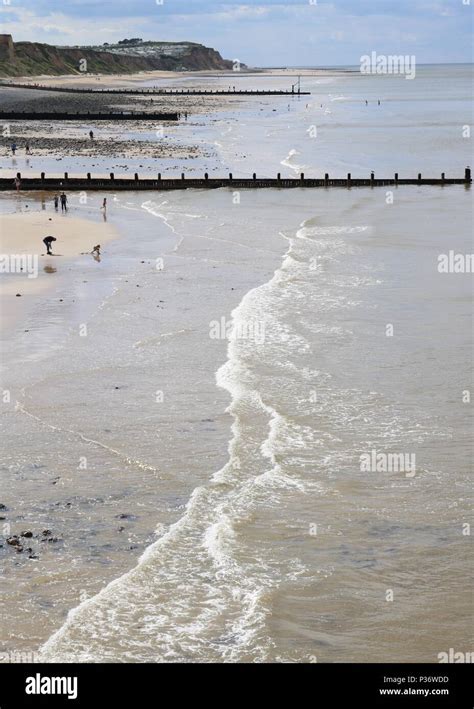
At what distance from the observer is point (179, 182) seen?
58844 mm

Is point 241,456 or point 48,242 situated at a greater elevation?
point 48,242

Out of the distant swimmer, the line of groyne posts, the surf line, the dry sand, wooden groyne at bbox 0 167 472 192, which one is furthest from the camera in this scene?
the line of groyne posts

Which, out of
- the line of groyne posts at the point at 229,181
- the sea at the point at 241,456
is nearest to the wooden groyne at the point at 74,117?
the line of groyne posts at the point at 229,181

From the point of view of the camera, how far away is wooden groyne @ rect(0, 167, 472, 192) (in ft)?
189

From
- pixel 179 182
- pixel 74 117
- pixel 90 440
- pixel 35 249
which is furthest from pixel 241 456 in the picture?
pixel 74 117

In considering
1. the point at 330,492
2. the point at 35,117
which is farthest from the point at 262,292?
the point at 35,117

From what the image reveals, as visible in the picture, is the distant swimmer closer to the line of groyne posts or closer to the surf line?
the surf line

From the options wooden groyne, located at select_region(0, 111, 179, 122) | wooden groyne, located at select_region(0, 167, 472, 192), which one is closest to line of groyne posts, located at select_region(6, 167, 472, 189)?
wooden groyne, located at select_region(0, 167, 472, 192)

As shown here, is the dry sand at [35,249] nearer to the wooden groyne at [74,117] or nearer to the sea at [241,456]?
the sea at [241,456]

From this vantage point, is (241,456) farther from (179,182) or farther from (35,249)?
(179,182)

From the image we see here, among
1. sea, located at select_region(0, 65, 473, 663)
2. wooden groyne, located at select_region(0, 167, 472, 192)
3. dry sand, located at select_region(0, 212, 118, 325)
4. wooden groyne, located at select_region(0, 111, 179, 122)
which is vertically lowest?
sea, located at select_region(0, 65, 473, 663)

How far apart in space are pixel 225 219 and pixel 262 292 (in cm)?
1663

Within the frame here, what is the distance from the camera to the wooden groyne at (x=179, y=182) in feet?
189

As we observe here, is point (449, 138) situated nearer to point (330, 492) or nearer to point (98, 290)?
point (98, 290)
